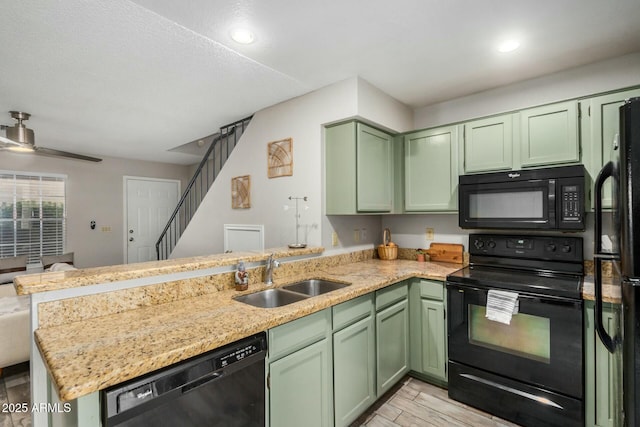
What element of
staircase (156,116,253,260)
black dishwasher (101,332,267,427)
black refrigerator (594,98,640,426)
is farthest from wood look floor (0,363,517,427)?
staircase (156,116,253,260)

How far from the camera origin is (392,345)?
2.33 metres

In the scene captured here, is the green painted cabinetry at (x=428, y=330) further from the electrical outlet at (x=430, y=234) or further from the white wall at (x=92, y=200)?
the white wall at (x=92, y=200)

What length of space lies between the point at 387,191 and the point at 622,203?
190cm

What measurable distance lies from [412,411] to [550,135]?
2233mm

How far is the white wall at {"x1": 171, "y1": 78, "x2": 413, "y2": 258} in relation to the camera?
104 inches

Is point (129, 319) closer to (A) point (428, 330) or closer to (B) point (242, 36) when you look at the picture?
(B) point (242, 36)

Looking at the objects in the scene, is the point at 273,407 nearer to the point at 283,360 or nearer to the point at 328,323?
the point at 283,360

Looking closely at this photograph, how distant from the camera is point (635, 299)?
989 millimetres

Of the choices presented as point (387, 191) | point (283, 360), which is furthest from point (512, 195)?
point (283, 360)

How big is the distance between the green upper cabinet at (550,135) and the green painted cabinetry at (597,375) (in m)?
1.02

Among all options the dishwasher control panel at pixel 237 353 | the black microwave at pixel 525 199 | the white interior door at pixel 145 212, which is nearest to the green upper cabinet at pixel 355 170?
the black microwave at pixel 525 199

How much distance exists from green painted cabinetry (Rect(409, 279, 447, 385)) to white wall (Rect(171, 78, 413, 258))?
843 millimetres

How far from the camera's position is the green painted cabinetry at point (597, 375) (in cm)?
176

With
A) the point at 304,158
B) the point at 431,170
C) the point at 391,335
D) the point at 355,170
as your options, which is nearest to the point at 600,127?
the point at 431,170
